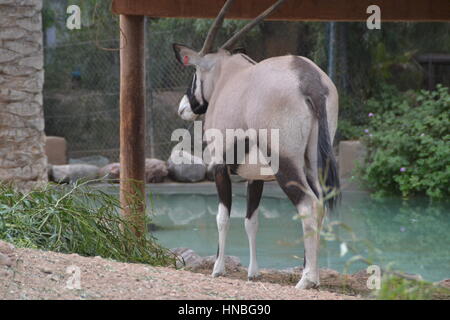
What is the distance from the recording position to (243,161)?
205 inches

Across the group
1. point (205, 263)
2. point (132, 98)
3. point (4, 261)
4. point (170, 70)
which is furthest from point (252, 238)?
point (170, 70)

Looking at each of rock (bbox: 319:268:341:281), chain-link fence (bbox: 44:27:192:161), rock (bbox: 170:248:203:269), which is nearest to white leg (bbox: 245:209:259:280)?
rock (bbox: 319:268:341:281)

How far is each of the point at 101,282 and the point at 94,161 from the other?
429 inches

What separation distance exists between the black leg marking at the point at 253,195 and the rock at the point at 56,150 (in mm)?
8665

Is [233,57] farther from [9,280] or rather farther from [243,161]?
[9,280]

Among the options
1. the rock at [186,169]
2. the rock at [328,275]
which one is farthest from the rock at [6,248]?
the rock at [186,169]

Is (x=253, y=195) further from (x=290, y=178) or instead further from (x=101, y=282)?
(x=101, y=282)

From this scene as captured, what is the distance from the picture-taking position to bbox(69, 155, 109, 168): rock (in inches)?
557

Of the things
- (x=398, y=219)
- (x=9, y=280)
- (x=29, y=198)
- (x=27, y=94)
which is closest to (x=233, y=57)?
(x=29, y=198)

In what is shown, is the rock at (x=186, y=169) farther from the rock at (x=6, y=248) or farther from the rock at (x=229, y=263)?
the rock at (x=6, y=248)

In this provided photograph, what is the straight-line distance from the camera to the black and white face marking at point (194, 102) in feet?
19.3

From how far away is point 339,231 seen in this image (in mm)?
8859

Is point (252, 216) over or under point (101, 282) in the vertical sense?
under

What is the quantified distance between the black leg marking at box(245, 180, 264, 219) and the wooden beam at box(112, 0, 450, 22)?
5.48 feet
